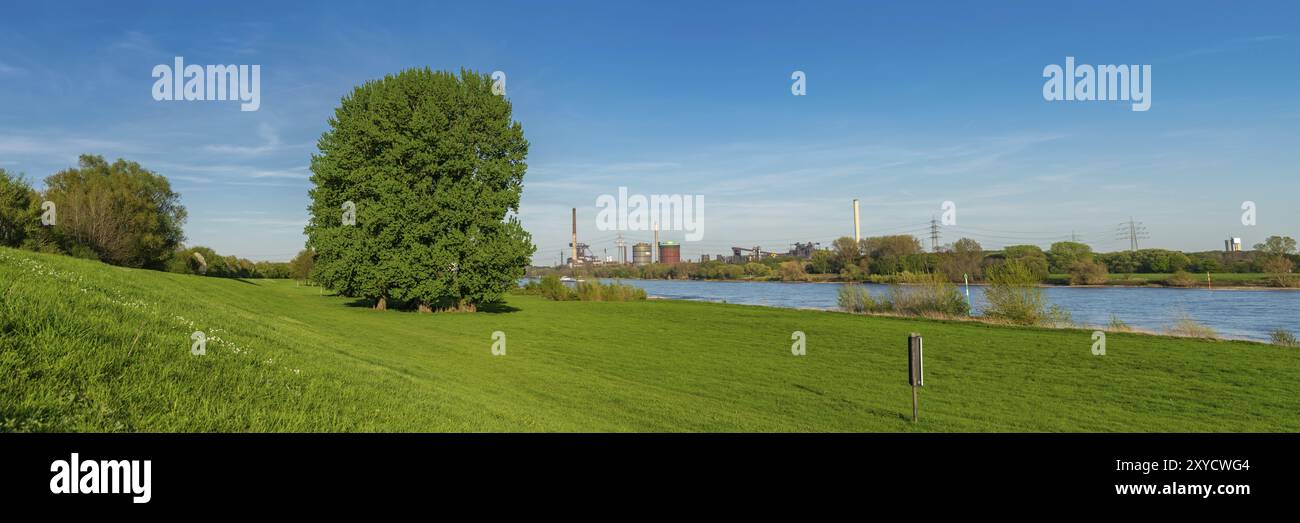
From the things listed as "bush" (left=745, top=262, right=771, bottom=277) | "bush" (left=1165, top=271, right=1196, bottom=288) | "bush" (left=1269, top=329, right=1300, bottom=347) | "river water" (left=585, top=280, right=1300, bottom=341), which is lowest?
"river water" (left=585, top=280, right=1300, bottom=341)

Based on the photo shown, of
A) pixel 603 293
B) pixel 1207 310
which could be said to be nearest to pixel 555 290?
pixel 603 293

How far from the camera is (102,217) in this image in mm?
61344

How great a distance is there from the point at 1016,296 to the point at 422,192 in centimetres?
3980

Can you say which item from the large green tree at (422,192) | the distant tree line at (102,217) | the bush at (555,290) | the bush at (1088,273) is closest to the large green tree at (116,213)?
the distant tree line at (102,217)

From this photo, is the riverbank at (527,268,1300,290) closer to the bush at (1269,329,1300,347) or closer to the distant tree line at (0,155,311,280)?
the bush at (1269,329,1300,347)

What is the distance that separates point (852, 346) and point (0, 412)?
2621cm

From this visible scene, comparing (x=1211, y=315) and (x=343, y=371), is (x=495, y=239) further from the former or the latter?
(x=1211, y=315)

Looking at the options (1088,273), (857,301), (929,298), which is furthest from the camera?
(1088,273)

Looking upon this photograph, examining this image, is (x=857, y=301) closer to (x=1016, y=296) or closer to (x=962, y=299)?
(x=962, y=299)

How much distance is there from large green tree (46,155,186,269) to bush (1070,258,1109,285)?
130044 millimetres

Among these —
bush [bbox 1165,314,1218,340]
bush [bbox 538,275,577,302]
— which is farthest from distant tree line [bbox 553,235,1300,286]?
bush [bbox 1165,314,1218,340]

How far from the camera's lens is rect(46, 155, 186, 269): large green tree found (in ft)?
195
